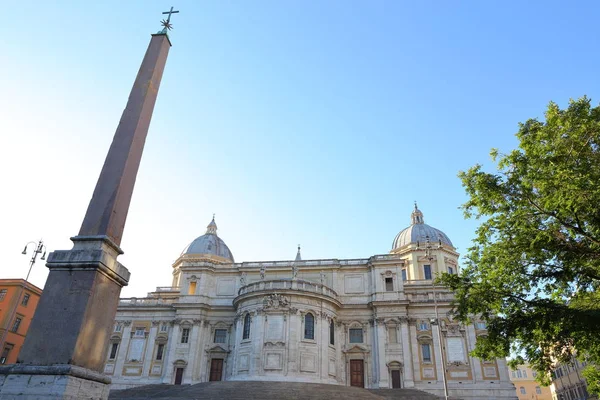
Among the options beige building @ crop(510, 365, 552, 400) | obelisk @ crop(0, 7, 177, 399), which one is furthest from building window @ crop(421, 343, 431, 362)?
beige building @ crop(510, 365, 552, 400)

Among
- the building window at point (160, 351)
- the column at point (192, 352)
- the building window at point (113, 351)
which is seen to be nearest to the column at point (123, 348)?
the building window at point (113, 351)

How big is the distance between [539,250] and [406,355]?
27.1 m

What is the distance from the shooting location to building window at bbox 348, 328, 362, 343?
39.7 metres

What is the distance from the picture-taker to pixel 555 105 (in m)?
15.5

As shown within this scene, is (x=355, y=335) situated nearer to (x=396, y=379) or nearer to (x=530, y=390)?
(x=396, y=379)

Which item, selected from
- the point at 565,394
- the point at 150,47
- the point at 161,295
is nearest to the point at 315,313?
the point at 161,295

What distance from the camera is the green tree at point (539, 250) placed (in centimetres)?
1317

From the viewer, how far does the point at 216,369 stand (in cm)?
3994

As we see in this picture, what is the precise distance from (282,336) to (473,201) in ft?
78.1

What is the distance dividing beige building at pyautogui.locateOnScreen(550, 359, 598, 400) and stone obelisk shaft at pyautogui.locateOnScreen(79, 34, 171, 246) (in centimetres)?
5440

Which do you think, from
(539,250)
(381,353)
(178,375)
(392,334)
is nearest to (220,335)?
(178,375)

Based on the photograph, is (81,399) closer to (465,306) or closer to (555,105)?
(465,306)

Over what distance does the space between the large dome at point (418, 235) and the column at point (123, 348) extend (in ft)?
107

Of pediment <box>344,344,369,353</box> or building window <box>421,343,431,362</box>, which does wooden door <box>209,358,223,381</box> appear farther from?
building window <box>421,343,431,362</box>
